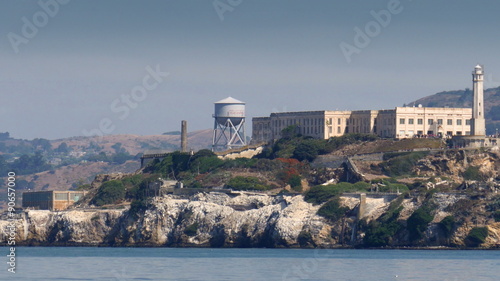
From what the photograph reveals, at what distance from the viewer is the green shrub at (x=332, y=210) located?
5276 inches

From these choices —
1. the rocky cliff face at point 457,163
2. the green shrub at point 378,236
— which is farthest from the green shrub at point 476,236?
the rocky cliff face at point 457,163

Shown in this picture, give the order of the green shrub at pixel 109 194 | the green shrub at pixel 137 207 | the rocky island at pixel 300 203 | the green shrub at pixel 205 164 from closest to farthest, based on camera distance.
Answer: the rocky island at pixel 300 203 < the green shrub at pixel 137 207 < the green shrub at pixel 109 194 < the green shrub at pixel 205 164

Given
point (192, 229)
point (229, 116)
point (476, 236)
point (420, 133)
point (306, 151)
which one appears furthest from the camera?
point (229, 116)

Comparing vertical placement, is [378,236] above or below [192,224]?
below

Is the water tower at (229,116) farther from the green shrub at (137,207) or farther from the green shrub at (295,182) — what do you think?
the green shrub at (137,207)

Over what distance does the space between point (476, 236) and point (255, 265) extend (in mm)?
27504

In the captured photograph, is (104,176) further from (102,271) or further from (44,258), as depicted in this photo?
(102,271)

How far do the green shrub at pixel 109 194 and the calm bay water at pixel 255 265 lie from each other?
2778 centimetres

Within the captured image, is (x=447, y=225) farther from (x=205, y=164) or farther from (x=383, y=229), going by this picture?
(x=205, y=164)

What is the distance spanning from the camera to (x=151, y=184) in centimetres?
15538

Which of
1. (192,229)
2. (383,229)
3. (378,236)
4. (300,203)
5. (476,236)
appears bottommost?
(192,229)

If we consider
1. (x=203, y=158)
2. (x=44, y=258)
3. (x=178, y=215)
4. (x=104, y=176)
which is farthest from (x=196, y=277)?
(x=104, y=176)

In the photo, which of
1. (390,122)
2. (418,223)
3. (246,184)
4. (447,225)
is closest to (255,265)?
(418,223)

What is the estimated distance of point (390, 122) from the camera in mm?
163875
